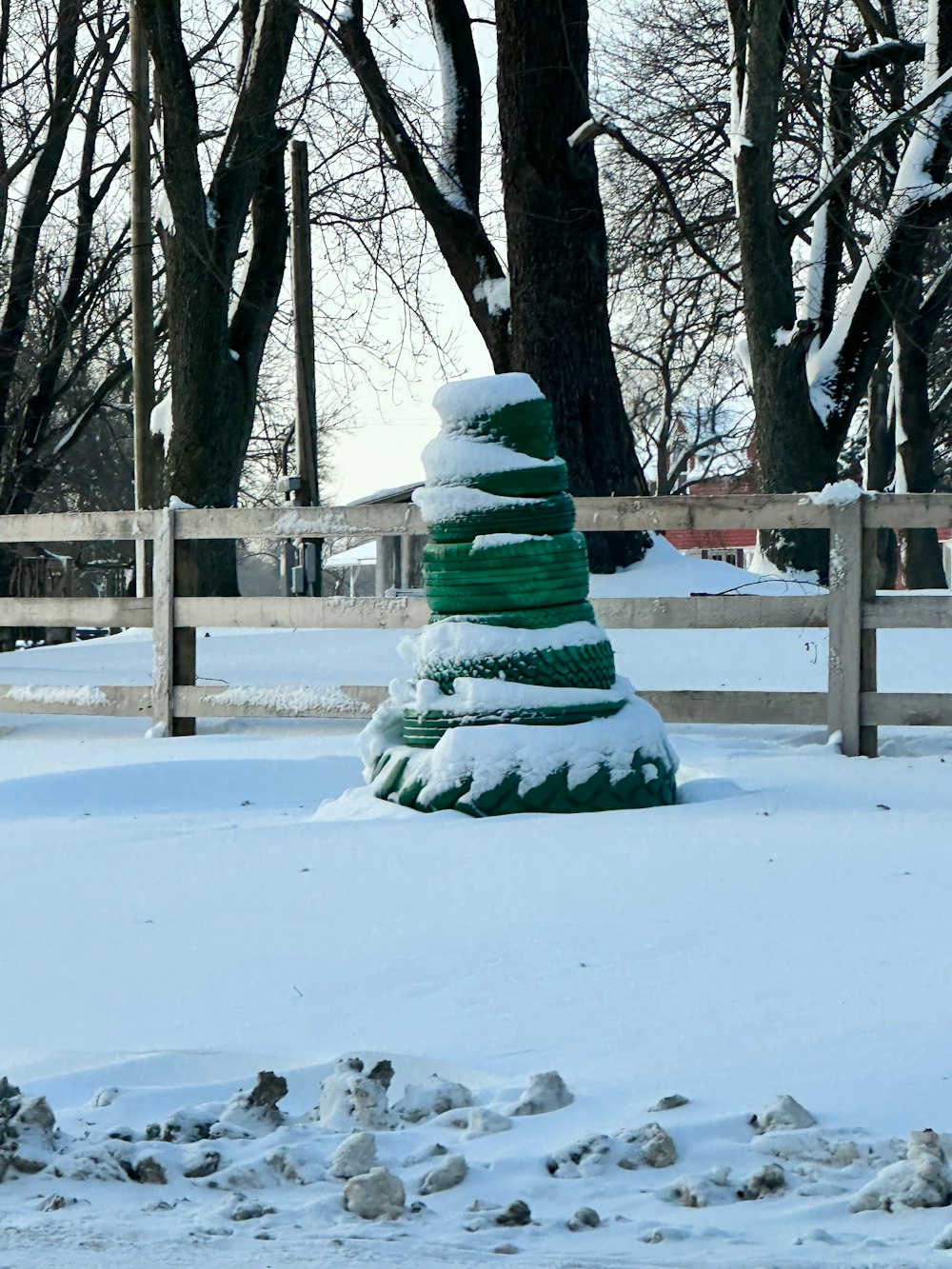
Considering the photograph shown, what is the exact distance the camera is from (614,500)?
788 cm

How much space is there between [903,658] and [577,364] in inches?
145

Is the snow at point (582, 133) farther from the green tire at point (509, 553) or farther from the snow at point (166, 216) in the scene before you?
the green tire at point (509, 553)

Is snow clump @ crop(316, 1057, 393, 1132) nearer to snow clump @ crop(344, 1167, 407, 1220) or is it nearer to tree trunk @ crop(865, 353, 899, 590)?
snow clump @ crop(344, 1167, 407, 1220)

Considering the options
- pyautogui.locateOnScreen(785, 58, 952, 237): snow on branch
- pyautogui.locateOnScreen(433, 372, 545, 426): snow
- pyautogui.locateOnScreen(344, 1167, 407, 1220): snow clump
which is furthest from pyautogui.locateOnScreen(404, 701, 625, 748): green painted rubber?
pyautogui.locateOnScreen(785, 58, 952, 237): snow on branch

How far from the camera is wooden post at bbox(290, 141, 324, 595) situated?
67.5ft

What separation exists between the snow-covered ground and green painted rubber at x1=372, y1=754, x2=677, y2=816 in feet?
0.46

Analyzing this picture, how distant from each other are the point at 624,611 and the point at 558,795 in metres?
2.37

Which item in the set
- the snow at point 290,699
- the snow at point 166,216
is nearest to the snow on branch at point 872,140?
the snow at point 166,216

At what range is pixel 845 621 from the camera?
7484 mm

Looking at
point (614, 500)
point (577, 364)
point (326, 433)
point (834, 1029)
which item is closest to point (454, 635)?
point (614, 500)

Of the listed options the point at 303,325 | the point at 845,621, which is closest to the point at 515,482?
the point at 845,621

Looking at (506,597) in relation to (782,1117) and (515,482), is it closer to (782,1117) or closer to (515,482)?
(515,482)

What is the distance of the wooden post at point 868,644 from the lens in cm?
745

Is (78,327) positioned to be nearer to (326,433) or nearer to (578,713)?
(578,713)
